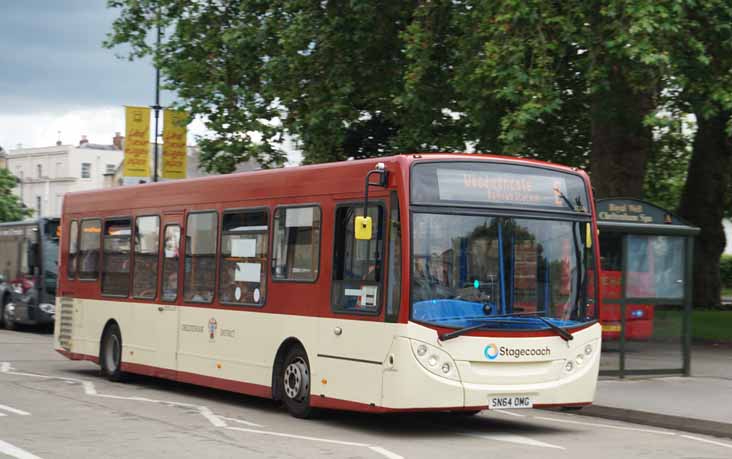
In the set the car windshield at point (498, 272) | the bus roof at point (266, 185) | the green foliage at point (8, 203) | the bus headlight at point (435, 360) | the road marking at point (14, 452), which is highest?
the green foliage at point (8, 203)

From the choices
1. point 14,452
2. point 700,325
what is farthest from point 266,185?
point 700,325

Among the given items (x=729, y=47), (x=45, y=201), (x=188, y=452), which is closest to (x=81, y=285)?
(x=188, y=452)

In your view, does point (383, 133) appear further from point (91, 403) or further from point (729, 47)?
point (91, 403)

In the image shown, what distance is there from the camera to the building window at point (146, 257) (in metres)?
16.5

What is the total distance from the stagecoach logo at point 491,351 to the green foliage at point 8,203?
262 ft

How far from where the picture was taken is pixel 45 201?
118688 mm

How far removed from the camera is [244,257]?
560 inches

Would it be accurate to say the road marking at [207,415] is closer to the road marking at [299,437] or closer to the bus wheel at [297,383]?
the road marking at [299,437]

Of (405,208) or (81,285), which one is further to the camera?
(81,285)

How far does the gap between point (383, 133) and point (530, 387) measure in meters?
21.4

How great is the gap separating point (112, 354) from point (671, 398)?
25.4 feet

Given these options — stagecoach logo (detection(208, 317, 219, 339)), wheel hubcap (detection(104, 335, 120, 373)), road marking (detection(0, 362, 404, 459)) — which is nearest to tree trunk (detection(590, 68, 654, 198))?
wheel hubcap (detection(104, 335, 120, 373))

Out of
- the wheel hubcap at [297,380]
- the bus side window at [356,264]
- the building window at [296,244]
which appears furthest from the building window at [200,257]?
the bus side window at [356,264]

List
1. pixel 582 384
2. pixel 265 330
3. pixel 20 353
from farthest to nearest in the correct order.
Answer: pixel 20 353 < pixel 265 330 < pixel 582 384
